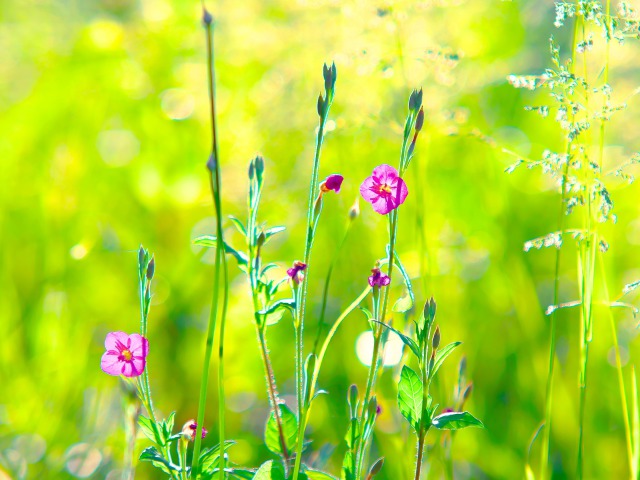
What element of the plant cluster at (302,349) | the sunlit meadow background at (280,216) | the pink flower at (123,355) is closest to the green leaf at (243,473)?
the plant cluster at (302,349)

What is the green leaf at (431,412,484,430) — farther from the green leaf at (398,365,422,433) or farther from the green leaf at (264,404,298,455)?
the green leaf at (264,404,298,455)

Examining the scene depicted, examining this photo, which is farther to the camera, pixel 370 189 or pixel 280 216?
pixel 280 216

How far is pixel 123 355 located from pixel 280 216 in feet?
2.88

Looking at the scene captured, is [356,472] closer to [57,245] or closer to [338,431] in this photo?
[338,431]

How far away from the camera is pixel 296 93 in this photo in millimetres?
1361

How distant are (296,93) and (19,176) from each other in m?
0.66

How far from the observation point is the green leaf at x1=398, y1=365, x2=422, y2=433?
530mm

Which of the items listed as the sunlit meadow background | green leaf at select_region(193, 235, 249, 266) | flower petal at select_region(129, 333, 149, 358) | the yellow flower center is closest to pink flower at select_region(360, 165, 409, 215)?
the yellow flower center

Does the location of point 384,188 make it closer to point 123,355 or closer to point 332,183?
point 332,183

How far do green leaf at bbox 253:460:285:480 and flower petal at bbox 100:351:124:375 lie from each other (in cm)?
13

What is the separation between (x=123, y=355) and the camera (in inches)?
22.1

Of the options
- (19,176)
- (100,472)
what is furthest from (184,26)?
(100,472)

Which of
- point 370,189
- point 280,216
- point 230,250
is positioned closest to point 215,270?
point 230,250

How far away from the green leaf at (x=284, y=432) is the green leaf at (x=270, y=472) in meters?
0.02
